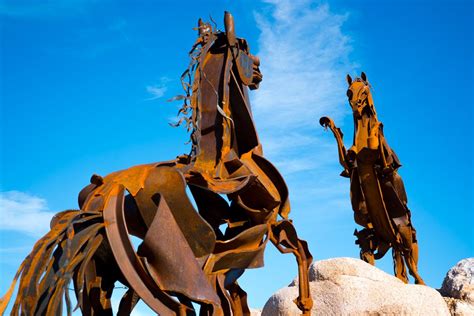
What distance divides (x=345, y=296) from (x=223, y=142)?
349cm

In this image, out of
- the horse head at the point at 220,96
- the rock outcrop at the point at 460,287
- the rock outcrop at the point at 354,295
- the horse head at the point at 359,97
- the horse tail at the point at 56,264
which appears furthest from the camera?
the horse head at the point at 359,97

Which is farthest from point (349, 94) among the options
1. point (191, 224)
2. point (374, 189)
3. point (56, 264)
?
point (56, 264)

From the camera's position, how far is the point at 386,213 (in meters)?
12.0

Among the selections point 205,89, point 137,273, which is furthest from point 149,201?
point 205,89

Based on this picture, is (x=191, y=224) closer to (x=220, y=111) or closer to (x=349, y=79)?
(x=220, y=111)

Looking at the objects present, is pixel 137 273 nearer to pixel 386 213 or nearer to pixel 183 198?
pixel 183 198

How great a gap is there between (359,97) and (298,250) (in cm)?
578

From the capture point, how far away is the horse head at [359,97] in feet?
38.4

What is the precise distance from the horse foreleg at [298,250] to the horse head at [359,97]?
567 centimetres

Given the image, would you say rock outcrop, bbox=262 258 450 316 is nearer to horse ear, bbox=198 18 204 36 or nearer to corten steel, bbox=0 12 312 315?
corten steel, bbox=0 12 312 315

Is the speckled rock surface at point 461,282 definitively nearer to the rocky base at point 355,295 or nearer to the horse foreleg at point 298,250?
the rocky base at point 355,295

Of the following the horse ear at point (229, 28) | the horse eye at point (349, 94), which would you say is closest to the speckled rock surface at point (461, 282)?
the horse eye at point (349, 94)

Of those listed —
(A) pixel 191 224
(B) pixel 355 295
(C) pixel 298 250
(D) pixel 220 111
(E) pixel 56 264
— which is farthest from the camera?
(B) pixel 355 295

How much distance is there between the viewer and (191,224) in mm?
5285
